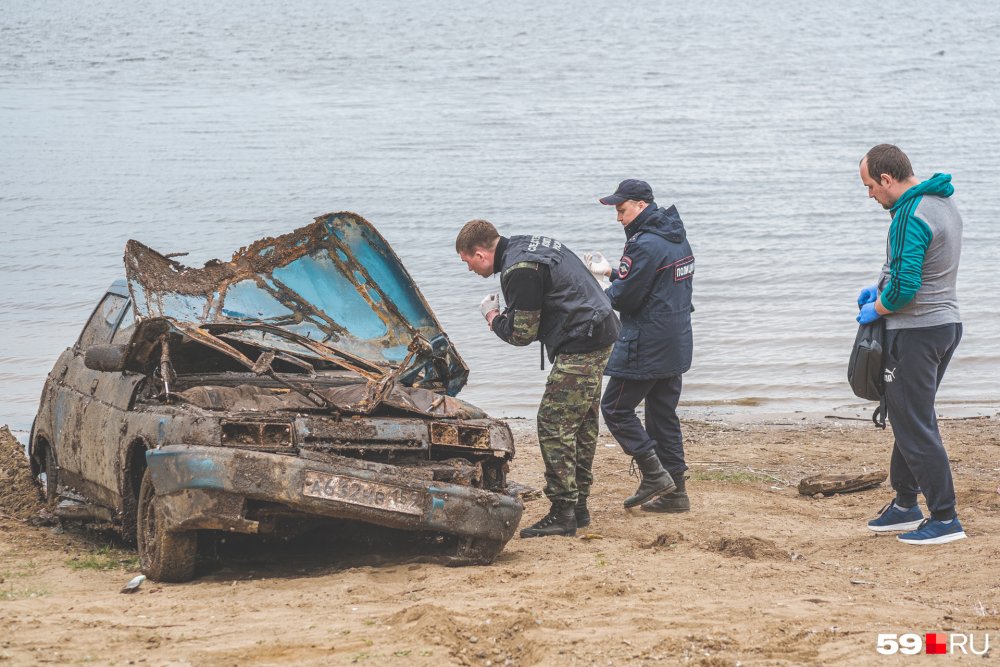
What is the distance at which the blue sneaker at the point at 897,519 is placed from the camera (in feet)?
22.9

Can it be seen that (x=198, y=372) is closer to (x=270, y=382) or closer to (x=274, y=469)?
(x=270, y=382)

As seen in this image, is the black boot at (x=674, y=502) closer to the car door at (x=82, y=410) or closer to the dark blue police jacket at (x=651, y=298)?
the dark blue police jacket at (x=651, y=298)

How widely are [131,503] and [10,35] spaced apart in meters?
49.3

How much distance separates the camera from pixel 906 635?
15.0 feet

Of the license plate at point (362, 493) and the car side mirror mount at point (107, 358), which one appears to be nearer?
the license plate at point (362, 493)

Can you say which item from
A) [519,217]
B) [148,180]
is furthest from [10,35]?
[519,217]

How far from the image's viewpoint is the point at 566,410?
6.98 metres

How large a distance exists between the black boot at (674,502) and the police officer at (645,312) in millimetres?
281

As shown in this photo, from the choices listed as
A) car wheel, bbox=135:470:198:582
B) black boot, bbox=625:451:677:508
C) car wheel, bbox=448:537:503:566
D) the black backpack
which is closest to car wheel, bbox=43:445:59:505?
car wheel, bbox=135:470:198:582

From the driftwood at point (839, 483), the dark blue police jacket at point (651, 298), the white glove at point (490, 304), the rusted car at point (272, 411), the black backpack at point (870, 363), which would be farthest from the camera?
the driftwood at point (839, 483)

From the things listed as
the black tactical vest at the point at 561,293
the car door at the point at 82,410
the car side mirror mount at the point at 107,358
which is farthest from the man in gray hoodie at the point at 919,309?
the car door at the point at 82,410

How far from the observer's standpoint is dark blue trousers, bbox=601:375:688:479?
7520mm

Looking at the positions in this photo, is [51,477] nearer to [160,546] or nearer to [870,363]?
[160,546]

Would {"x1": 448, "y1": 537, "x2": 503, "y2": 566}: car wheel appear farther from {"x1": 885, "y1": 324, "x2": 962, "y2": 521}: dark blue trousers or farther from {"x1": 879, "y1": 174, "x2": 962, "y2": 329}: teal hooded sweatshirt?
{"x1": 879, "y1": 174, "x2": 962, "y2": 329}: teal hooded sweatshirt
